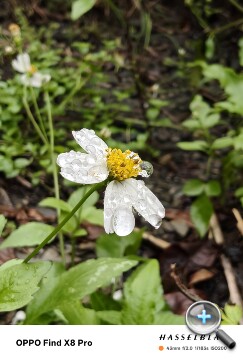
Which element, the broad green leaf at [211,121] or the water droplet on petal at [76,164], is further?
the broad green leaf at [211,121]

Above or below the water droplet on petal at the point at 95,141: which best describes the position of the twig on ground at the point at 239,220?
below

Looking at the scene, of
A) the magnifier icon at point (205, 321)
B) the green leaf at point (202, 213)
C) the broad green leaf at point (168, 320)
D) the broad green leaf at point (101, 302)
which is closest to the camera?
the magnifier icon at point (205, 321)

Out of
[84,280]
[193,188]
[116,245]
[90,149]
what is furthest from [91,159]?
[193,188]

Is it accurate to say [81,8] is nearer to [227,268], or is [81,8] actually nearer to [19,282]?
[227,268]

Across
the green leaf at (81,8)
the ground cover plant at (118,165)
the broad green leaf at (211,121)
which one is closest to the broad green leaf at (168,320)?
the ground cover plant at (118,165)

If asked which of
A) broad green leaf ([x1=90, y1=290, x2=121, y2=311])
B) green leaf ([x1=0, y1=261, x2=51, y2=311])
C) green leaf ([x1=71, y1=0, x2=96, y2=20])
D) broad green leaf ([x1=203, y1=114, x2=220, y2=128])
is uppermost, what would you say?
green leaf ([x1=71, y1=0, x2=96, y2=20])

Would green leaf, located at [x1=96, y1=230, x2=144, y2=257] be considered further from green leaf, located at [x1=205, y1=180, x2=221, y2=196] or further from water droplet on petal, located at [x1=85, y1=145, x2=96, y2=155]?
water droplet on petal, located at [x1=85, y1=145, x2=96, y2=155]

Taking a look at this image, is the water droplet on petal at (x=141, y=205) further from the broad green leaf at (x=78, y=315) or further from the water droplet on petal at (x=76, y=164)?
the broad green leaf at (x=78, y=315)

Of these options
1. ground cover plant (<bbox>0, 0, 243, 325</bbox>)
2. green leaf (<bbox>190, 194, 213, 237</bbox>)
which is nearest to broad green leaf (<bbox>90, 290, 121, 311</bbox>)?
ground cover plant (<bbox>0, 0, 243, 325</bbox>)
